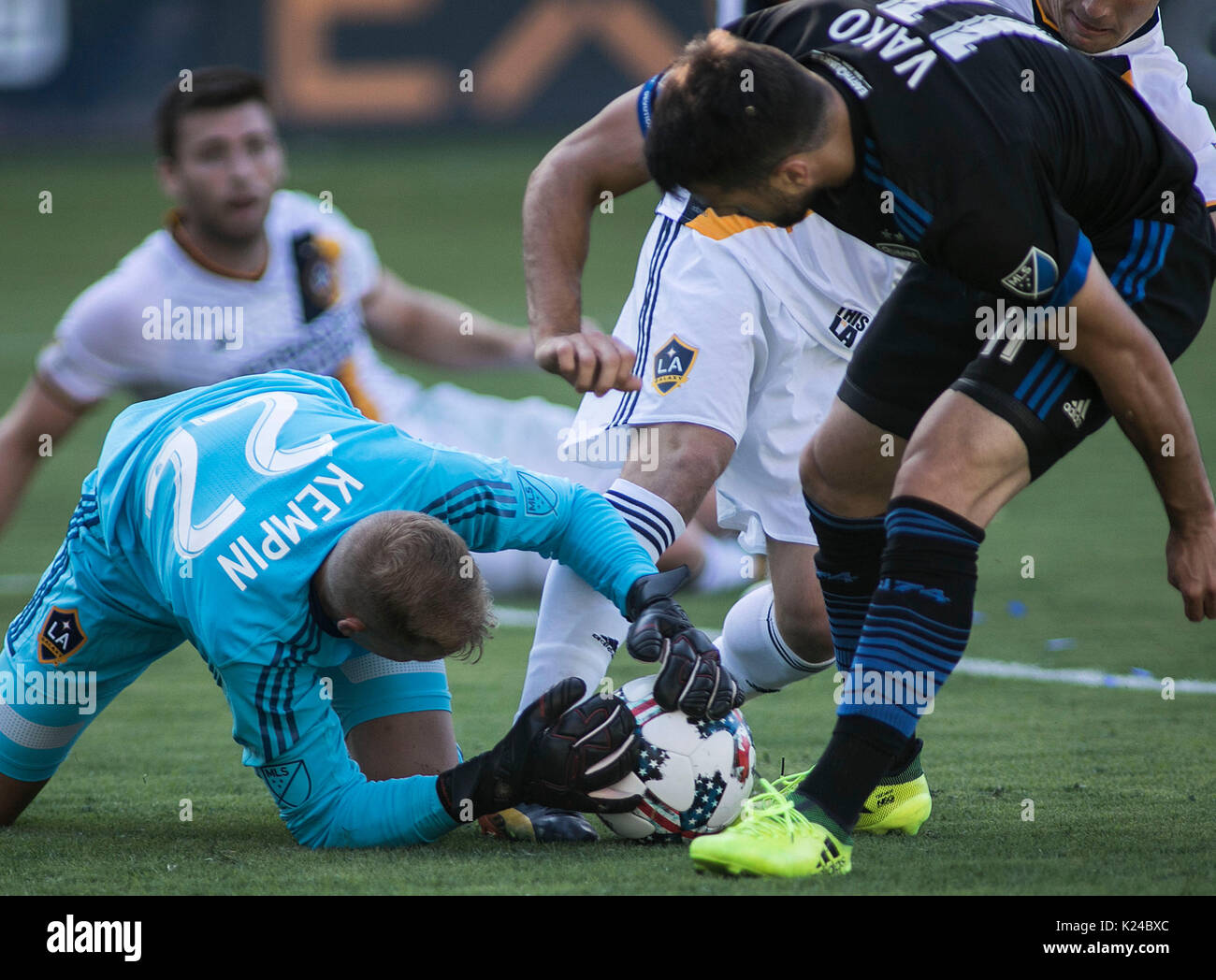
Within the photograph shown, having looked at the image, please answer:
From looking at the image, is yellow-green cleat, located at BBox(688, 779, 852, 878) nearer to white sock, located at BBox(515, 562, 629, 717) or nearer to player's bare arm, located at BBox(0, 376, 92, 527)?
white sock, located at BBox(515, 562, 629, 717)

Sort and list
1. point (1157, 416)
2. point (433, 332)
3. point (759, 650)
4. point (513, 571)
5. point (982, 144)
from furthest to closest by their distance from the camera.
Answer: point (513, 571) < point (433, 332) < point (759, 650) < point (1157, 416) < point (982, 144)

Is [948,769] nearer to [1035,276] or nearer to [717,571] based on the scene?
[1035,276]

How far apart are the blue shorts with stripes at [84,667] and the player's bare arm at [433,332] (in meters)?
2.97

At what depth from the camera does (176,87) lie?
634 centimetres

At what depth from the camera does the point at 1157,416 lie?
2809 millimetres

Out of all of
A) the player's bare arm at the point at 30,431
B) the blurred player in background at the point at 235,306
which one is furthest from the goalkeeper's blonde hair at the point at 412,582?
the blurred player in background at the point at 235,306

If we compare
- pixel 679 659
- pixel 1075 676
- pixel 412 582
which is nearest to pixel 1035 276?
pixel 679 659

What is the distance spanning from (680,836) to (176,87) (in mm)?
4325

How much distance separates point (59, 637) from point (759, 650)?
1.68m

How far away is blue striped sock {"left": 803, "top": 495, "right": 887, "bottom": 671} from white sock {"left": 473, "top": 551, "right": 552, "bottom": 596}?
331 centimetres

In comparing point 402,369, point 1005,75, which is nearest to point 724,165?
point 1005,75

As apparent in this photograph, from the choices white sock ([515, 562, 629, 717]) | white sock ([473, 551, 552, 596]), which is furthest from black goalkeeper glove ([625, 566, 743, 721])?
white sock ([473, 551, 552, 596])

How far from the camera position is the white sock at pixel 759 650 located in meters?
3.98

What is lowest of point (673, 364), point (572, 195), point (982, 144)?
point (673, 364)
